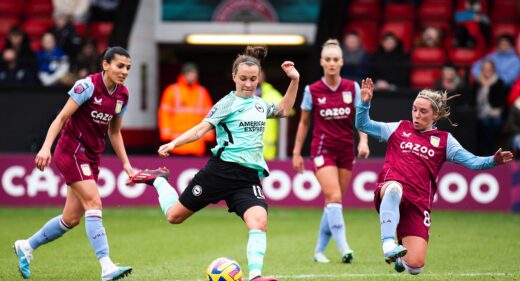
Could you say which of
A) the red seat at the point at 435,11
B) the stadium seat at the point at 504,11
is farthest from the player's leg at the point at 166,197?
the stadium seat at the point at 504,11

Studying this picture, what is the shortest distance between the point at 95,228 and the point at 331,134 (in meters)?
3.24

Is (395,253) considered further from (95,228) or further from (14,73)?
(14,73)

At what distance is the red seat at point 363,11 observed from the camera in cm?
2075

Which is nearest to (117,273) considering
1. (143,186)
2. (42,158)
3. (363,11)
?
(42,158)

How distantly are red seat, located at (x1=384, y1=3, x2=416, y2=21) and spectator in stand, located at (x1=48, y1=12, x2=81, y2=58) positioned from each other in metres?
6.12

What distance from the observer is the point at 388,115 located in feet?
56.2

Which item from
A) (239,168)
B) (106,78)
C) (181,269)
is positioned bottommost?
(181,269)

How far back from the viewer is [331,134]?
11.4 metres

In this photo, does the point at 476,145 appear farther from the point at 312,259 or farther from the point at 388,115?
the point at 312,259

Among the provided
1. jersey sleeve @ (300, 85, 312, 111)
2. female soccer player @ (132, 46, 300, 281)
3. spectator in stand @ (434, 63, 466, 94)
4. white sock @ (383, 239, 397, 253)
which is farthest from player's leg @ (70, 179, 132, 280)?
spectator in stand @ (434, 63, 466, 94)

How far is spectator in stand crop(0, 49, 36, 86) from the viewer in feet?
58.8

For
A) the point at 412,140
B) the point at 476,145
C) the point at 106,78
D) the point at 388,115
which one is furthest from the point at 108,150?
the point at 412,140

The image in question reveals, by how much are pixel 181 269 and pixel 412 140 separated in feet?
8.99

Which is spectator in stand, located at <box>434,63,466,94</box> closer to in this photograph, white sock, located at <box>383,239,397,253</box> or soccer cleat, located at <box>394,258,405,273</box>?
soccer cleat, located at <box>394,258,405,273</box>
